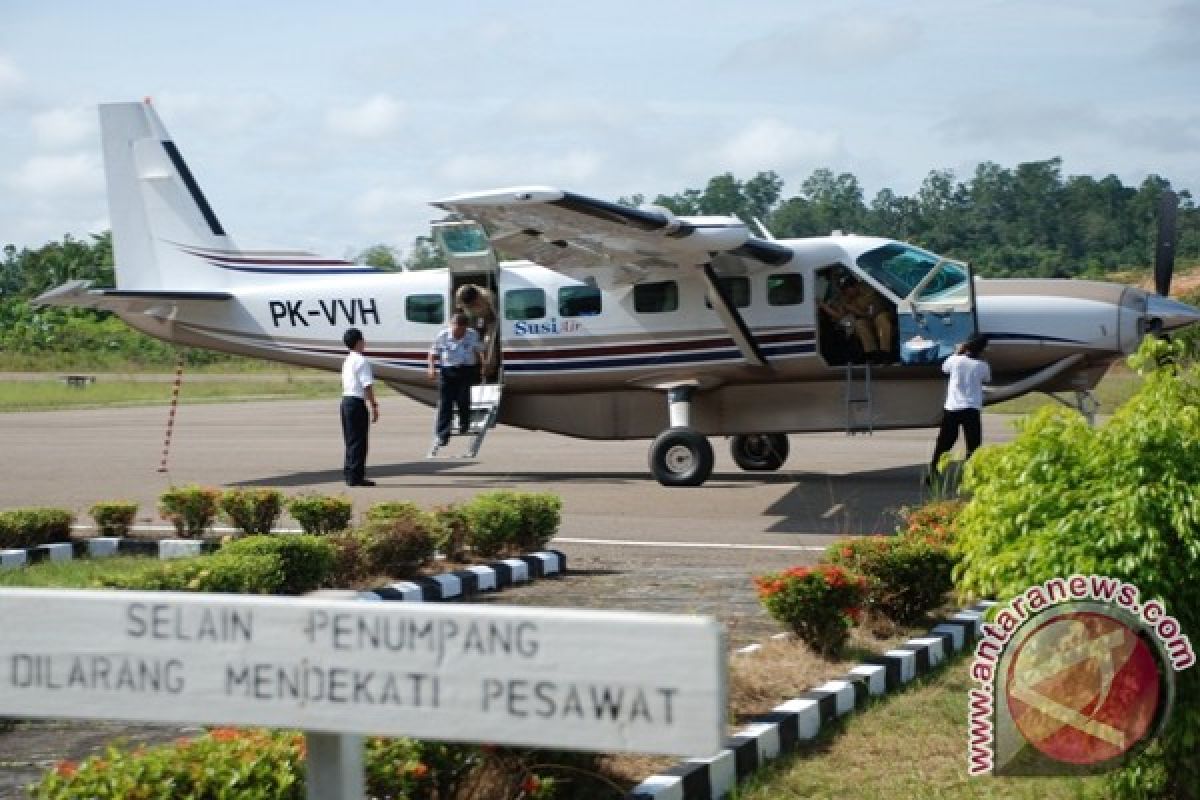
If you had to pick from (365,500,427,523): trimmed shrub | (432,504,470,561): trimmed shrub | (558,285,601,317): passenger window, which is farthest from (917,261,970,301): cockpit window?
(365,500,427,523): trimmed shrub

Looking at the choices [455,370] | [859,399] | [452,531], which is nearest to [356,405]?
[455,370]

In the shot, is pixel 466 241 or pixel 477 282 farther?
pixel 477 282

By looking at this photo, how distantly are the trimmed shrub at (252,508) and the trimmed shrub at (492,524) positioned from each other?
182cm

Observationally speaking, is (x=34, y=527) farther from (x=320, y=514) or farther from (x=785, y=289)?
(x=785, y=289)

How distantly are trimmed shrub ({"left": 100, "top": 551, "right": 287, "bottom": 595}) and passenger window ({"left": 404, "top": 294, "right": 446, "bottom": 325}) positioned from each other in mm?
10668

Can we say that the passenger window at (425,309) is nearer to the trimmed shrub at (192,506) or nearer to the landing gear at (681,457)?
the landing gear at (681,457)

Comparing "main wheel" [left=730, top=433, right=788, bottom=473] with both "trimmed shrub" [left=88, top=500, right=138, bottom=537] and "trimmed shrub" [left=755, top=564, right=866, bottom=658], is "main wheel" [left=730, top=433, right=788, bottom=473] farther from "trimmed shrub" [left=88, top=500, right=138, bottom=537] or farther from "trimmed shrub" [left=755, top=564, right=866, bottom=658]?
"trimmed shrub" [left=755, top=564, right=866, bottom=658]

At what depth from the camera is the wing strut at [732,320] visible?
19.3 m

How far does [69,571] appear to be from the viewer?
12.6 metres

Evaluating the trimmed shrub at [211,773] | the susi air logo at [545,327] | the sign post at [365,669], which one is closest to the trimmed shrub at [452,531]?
the trimmed shrub at [211,773]

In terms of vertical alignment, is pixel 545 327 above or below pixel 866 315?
above

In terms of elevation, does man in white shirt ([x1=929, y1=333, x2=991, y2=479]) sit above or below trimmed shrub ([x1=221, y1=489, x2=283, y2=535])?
above

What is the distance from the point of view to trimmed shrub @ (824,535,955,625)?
9.83 m

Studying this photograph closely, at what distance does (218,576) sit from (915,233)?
81422mm
